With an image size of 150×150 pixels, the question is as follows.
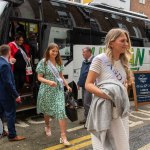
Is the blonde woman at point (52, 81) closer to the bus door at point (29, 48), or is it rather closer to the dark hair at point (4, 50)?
the dark hair at point (4, 50)

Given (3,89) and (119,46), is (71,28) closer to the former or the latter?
(3,89)

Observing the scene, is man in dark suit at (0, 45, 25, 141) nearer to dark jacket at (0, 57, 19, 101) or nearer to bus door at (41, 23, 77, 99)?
dark jacket at (0, 57, 19, 101)

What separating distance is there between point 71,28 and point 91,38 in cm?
101

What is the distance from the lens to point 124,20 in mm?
12516

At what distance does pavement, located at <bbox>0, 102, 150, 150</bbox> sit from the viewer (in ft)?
19.6

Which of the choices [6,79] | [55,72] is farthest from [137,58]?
[6,79]

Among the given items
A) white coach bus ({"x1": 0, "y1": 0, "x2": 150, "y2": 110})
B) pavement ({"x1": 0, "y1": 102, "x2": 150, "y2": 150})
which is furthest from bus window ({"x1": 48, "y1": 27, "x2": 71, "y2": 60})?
pavement ({"x1": 0, "y1": 102, "x2": 150, "y2": 150})

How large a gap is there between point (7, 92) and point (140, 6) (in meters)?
33.3

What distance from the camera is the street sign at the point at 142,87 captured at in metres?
9.99

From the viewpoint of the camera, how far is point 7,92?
237 inches

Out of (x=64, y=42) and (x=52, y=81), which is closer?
(x=52, y=81)

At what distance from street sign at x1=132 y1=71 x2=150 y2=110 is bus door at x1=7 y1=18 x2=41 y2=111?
3.04 m

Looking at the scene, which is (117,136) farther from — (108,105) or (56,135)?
(56,135)

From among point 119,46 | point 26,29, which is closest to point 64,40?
point 26,29
